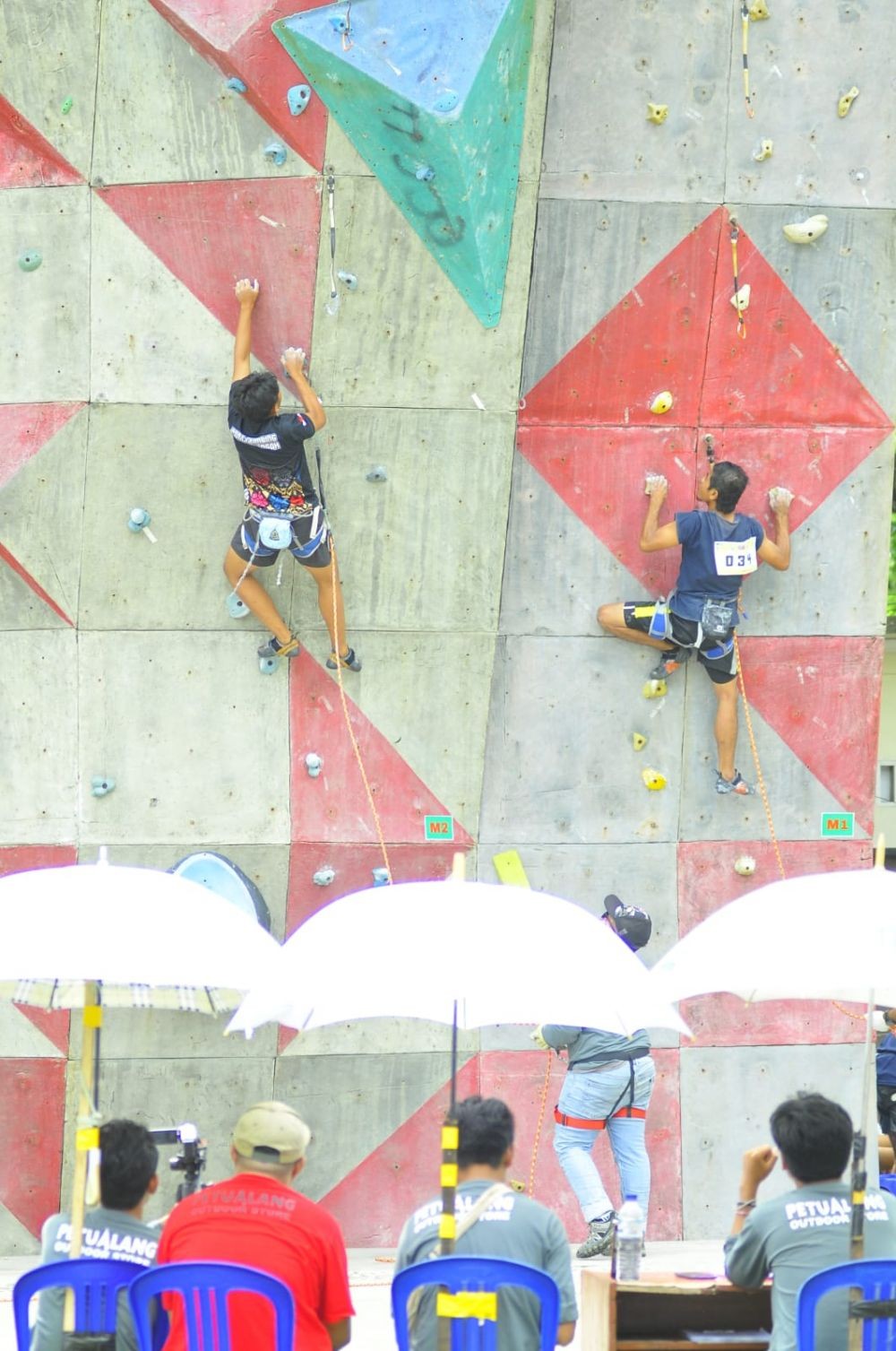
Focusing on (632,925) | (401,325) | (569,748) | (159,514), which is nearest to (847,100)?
(401,325)

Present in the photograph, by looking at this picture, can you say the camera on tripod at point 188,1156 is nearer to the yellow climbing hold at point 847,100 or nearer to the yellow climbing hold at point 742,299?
the yellow climbing hold at point 742,299

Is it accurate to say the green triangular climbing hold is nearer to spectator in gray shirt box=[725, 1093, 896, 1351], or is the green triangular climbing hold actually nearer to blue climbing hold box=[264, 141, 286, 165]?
blue climbing hold box=[264, 141, 286, 165]

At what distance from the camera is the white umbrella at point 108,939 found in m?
4.84

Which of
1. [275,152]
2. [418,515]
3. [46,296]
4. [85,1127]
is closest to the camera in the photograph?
[85,1127]

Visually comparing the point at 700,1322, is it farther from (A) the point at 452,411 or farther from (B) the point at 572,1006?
(A) the point at 452,411

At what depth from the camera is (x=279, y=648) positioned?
904cm

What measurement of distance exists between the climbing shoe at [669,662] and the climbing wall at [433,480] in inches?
3.9

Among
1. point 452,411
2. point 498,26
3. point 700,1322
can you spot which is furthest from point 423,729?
point 700,1322

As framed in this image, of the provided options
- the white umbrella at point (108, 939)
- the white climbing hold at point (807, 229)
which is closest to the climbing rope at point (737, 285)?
the white climbing hold at point (807, 229)

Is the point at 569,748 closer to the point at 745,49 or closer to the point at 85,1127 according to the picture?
the point at 745,49

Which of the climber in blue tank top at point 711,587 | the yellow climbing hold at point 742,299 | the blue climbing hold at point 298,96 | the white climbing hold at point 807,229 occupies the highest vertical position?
the blue climbing hold at point 298,96

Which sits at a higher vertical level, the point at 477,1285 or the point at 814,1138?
the point at 814,1138

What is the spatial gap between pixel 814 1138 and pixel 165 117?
248 inches

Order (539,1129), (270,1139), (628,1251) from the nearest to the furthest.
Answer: (270,1139) → (628,1251) → (539,1129)
